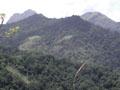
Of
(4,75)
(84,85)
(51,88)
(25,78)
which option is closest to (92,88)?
(84,85)

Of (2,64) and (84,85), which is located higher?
(2,64)

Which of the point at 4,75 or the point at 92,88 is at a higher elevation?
the point at 4,75

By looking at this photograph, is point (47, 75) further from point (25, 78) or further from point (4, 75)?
point (4, 75)

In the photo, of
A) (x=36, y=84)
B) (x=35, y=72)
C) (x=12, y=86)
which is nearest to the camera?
(x=12, y=86)

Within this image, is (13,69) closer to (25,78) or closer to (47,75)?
(25,78)

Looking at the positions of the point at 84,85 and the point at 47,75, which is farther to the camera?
the point at 47,75

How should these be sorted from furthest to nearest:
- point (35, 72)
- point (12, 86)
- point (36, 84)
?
point (35, 72), point (36, 84), point (12, 86)

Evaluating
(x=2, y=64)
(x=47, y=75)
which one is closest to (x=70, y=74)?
(x=47, y=75)

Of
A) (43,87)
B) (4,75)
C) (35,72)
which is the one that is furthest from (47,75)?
(4,75)

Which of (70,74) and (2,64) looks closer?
(2,64)
